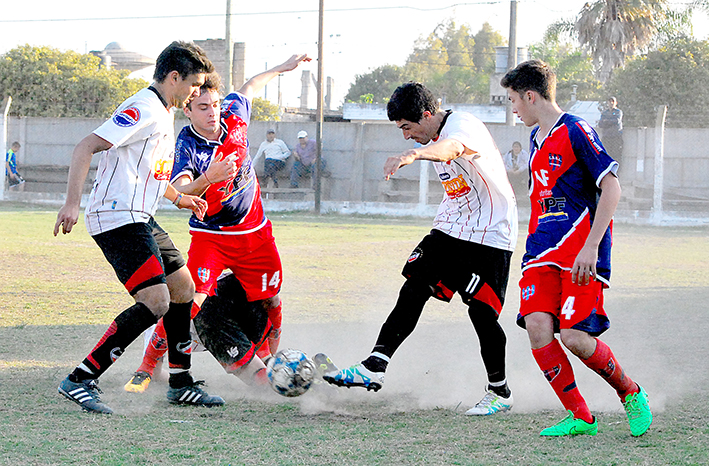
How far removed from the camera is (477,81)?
238 feet

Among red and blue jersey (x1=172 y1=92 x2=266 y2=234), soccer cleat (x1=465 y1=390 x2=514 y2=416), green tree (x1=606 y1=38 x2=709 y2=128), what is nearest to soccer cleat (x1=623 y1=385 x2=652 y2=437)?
soccer cleat (x1=465 y1=390 x2=514 y2=416)

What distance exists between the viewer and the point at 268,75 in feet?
19.0

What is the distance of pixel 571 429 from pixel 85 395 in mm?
2445

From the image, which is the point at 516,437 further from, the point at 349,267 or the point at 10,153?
the point at 10,153

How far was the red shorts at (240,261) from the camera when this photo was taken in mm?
5070

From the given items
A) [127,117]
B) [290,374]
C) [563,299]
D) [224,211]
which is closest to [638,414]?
[563,299]

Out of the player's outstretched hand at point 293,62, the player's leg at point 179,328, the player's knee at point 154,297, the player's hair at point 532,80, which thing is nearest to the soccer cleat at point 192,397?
A: the player's leg at point 179,328

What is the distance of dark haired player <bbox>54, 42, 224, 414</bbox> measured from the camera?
4234 mm

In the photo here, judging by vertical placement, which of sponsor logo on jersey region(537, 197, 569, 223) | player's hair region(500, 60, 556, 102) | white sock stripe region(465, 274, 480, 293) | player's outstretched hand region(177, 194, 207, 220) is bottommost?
white sock stripe region(465, 274, 480, 293)

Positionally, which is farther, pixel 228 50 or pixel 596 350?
pixel 228 50

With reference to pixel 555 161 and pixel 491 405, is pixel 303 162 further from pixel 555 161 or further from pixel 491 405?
pixel 555 161

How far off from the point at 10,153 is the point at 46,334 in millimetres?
16310

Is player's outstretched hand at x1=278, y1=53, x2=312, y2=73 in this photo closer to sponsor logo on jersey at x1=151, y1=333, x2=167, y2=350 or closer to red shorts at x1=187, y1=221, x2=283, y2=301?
red shorts at x1=187, y1=221, x2=283, y2=301

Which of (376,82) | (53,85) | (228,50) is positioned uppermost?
(376,82)
